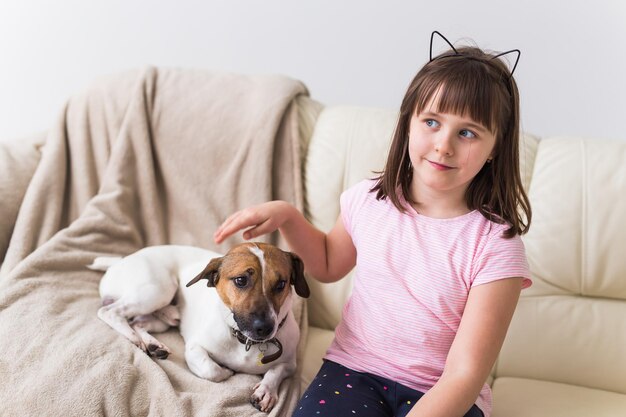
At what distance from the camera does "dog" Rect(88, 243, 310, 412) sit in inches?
65.4

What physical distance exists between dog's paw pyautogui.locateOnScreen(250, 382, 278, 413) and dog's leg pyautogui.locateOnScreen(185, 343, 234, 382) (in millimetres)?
105

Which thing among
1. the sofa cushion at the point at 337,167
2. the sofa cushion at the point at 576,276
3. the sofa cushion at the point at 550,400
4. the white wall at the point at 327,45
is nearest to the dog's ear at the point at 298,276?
the sofa cushion at the point at 337,167

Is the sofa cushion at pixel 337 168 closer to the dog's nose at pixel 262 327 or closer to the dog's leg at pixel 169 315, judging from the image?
the dog's leg at pixel 169 315

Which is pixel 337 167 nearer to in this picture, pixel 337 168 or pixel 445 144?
pixel 337 168

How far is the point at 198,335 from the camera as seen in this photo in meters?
1.84

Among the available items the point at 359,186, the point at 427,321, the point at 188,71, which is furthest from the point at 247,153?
the point at 427,321

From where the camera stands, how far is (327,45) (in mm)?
2584

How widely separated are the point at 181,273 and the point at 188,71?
2.77 ft

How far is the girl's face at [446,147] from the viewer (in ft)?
4.83

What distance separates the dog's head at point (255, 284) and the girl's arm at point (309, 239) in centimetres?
7

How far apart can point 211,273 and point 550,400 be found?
1.10 m

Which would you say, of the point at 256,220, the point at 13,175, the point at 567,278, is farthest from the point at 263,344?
the point at 13,175

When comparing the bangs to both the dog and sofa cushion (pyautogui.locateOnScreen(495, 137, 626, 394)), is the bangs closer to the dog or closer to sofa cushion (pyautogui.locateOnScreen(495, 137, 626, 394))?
the dog

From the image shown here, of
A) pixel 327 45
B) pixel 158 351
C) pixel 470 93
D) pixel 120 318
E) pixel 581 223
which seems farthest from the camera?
pixel 327 45
